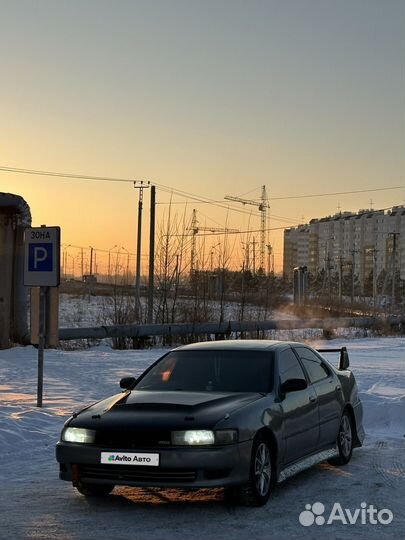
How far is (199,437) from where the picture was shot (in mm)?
6594

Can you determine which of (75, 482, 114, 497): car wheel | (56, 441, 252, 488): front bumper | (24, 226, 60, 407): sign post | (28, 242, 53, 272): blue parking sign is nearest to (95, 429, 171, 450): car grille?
(56, 441, 252, 488): front bumper

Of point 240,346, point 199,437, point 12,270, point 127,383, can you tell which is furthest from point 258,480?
point 12,270

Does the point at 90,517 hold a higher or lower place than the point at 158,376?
lower

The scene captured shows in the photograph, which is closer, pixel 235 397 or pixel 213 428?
pixel 213 428

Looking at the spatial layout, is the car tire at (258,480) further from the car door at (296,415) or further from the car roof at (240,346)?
the car roof at (240,346)

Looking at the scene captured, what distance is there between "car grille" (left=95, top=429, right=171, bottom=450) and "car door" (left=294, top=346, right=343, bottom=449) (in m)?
2.33

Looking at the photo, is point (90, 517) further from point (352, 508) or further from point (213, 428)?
point (352, 508)

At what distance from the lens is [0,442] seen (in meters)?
9.78

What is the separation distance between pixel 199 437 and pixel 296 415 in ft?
4.91

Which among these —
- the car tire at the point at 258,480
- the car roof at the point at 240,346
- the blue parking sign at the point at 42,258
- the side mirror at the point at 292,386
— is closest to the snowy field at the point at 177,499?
the car tire at the point at 258,480

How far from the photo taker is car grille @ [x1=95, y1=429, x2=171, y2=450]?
660 cm

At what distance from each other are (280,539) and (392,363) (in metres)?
15.3

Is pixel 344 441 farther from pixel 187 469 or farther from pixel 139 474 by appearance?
pixel 139 474

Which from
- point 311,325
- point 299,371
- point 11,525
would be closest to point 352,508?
point 299,371
